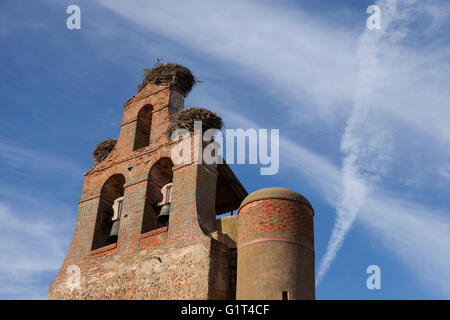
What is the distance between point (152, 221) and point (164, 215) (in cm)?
56

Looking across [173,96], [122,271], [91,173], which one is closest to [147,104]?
[173,96]

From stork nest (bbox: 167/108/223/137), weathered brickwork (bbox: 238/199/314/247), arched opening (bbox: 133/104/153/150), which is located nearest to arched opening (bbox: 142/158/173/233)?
stork nest (bbox: 167/108/223/137)

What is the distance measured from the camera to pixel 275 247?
492 inches

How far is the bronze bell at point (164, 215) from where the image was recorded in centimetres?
1490

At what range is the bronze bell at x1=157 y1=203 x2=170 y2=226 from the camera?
14.9m

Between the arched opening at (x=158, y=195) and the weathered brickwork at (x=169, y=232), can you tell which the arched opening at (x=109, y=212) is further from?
the arched opening at (x=158, y=195)

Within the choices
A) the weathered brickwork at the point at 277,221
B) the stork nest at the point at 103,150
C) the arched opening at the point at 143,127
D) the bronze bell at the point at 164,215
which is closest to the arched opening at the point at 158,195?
the bronze bell at the point at 164,215

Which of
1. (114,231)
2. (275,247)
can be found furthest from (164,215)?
(275,247)

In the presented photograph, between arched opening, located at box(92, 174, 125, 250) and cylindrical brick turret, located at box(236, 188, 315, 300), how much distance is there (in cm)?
420

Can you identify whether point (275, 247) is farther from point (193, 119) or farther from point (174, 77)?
point (174, 77)

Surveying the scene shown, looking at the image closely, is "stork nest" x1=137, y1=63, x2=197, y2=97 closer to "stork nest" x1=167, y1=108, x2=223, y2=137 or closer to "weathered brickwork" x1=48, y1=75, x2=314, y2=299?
"weathered brickwork" x1=48, y1=75, x2=314, y2=299

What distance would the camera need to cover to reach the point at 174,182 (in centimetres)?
1496

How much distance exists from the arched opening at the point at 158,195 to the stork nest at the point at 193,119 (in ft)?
3.02
